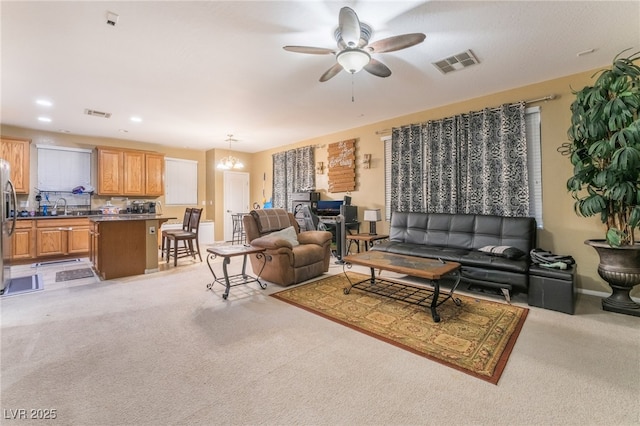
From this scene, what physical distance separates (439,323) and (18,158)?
796 cm

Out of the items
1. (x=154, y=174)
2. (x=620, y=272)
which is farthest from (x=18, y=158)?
(x=620, y=272)

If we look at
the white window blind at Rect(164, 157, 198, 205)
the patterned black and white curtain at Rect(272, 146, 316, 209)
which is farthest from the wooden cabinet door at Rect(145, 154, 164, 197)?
the patterned black and white curtain at Rect(272, 146, 316, 209)

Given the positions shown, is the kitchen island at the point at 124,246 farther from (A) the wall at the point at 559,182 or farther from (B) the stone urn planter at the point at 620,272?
(B) the stone urn planter at the point at 620,272

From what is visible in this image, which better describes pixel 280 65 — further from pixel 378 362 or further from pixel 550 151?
pixel 550 151

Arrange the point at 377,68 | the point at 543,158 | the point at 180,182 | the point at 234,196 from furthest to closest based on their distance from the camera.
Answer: the point at 234,196 → the point at 180,182 → the point at 543,158 → the point at 377,68

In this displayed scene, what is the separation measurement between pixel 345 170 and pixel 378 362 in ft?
14.9

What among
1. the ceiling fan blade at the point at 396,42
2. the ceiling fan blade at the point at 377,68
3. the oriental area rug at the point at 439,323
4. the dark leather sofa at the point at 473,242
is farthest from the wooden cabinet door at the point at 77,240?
the ceiling fan blade at the point at 396,42

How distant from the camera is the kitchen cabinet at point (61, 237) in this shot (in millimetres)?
5504

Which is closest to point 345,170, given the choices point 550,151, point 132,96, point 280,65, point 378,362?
point 280,65

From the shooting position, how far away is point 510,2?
2314 mm

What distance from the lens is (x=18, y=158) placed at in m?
5.49

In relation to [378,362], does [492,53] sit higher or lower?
higher

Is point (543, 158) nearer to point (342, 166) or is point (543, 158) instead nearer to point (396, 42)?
point (396, 42)

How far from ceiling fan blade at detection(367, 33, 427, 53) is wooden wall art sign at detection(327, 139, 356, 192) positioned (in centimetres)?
350
